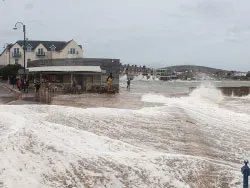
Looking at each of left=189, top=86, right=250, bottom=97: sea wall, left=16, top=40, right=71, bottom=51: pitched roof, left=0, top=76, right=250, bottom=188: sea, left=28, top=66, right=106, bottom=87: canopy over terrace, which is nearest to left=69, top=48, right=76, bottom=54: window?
left=16, top=40, right=71, bottom=51: pitched roof

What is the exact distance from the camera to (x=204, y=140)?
9117 millimetres

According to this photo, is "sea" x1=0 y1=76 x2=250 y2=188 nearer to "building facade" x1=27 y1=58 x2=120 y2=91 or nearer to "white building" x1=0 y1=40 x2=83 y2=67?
"building facade" x1=27 y1=58 x2=120 y2=91

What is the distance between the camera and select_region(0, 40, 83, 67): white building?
74.8 m

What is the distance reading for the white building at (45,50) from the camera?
74.8 m

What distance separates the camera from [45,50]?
250 ft

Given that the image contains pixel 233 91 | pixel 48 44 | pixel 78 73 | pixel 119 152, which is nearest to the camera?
pixel 119 152

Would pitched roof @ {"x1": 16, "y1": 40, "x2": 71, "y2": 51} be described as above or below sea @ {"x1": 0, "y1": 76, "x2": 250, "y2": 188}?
above

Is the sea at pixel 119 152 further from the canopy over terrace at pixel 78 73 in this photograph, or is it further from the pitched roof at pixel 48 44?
the pitched roof at pixel 48 44

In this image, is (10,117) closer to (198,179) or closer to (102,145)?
(102,145)

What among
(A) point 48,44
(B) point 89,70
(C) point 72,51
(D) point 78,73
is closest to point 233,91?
(B) point 89,70

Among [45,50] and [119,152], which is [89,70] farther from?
[45,50]

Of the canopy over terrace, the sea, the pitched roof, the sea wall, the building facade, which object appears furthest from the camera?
the pitched roof

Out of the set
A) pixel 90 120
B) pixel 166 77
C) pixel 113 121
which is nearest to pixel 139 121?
pixel 113 121

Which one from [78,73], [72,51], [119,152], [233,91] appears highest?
[72,51]
